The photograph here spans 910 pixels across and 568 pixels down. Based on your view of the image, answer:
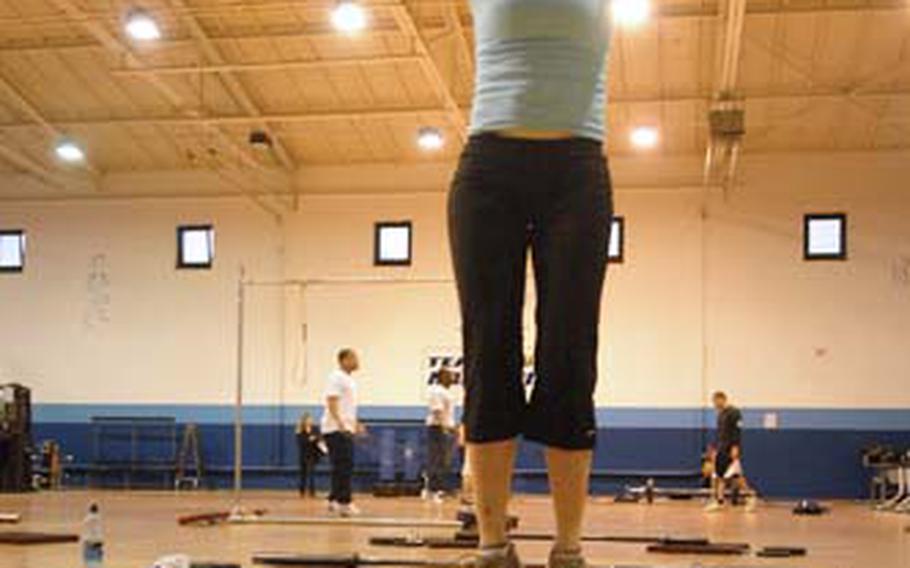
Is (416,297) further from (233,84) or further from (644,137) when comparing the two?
(233,84)

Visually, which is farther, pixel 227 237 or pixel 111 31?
pixel 227 237

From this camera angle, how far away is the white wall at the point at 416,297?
20.0 meters

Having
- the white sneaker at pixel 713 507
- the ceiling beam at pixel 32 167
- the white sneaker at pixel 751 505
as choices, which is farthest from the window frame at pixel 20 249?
the white sneaker at pixel 751 505

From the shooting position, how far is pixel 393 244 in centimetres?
2147

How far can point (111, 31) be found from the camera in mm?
16547

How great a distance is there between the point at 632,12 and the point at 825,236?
661 centimetres

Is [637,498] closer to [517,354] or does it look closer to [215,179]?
[215,179]

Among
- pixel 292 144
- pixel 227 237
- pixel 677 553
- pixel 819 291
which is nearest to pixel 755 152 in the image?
pixel 819 291

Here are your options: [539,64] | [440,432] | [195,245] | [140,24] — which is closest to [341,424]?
[440,432]

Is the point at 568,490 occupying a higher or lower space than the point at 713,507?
higher

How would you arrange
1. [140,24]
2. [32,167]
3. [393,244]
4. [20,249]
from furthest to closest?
[20,249] < [393,244] < [32,167] < [140,24]

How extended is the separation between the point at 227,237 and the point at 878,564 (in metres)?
16.6

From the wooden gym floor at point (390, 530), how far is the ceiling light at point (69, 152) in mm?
5325

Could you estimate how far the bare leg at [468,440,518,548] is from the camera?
8.05ft
